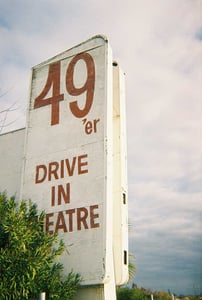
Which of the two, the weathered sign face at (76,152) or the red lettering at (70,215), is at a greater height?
the weathered sign face at (76,152)

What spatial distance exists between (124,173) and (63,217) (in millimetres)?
2118

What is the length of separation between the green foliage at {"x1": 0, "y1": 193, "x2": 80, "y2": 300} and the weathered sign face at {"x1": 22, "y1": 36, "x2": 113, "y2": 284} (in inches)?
21.8

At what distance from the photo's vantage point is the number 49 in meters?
11.4

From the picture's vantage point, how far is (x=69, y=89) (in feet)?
39.2

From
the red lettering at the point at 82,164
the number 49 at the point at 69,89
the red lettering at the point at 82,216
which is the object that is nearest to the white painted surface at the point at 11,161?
the number 49 at the point at 69,89

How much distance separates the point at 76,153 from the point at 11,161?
3097 mm

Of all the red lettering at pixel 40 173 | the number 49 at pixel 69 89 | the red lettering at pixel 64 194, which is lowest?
the red lettering at pixel 64 194

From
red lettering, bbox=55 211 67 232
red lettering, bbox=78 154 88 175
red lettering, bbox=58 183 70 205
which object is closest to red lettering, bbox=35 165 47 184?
red lettering, bbox=58 183 70 205

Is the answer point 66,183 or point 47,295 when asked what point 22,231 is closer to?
point 47,295

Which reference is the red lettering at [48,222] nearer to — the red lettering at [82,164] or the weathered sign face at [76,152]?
the weathered sign face at [76,152]

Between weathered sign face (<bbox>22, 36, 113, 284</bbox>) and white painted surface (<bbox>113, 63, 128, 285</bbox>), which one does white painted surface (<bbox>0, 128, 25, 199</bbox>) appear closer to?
weathered sign face (<bbox>22, 36, 113, 284</bbox>)

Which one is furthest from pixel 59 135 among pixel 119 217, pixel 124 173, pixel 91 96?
pixel 119 217

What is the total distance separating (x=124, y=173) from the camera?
35.5ft

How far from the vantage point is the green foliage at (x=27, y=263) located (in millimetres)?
8203
